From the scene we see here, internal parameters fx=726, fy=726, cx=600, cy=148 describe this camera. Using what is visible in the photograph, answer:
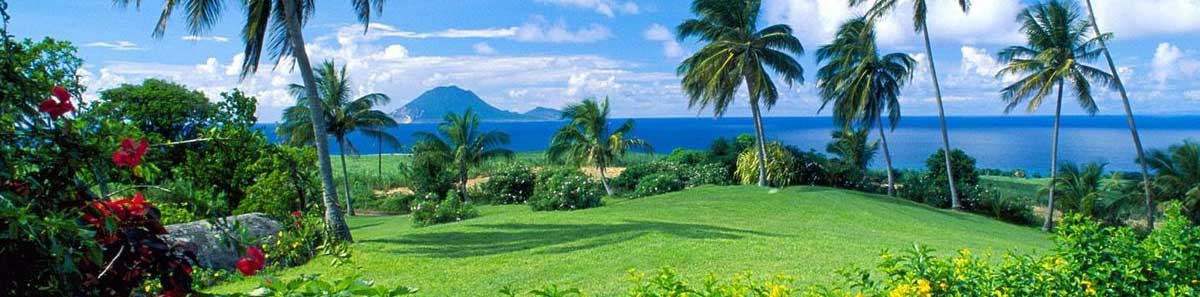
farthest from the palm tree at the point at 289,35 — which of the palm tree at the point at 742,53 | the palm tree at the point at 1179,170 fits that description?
the palm tree at the point at 1179,170

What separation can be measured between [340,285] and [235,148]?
1455 millimetres

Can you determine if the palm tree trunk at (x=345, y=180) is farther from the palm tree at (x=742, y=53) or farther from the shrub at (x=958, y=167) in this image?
the shrub at (x=958, y=167)

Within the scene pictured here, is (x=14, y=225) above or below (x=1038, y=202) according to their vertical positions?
above

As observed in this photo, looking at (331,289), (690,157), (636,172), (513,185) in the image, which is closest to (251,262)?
(331,289)

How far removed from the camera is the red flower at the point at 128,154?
2.10m

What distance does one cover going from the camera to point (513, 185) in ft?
82.1

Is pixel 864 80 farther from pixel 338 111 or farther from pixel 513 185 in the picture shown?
pixel 338 111

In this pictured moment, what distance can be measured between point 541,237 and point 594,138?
16.6m

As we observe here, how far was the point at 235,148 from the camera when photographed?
304 centimetres

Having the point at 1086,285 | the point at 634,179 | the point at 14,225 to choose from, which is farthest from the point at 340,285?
the point at 634,179

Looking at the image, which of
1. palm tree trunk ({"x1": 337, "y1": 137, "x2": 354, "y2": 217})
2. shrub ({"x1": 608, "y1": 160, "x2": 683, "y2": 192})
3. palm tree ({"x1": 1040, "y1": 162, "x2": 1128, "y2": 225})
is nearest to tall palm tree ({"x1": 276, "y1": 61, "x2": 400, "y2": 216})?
palm tree trunk ({"x1": 337, "y1": 137, "x2": 354, "y2": 217})

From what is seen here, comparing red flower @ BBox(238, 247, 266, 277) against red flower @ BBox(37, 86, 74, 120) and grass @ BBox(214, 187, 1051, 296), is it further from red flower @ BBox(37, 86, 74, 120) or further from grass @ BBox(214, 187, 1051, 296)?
grass @ BBox(214, 187, 1051, 296)

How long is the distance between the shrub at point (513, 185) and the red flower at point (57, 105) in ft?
73.4

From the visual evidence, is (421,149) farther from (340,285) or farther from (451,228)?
(340,285)
